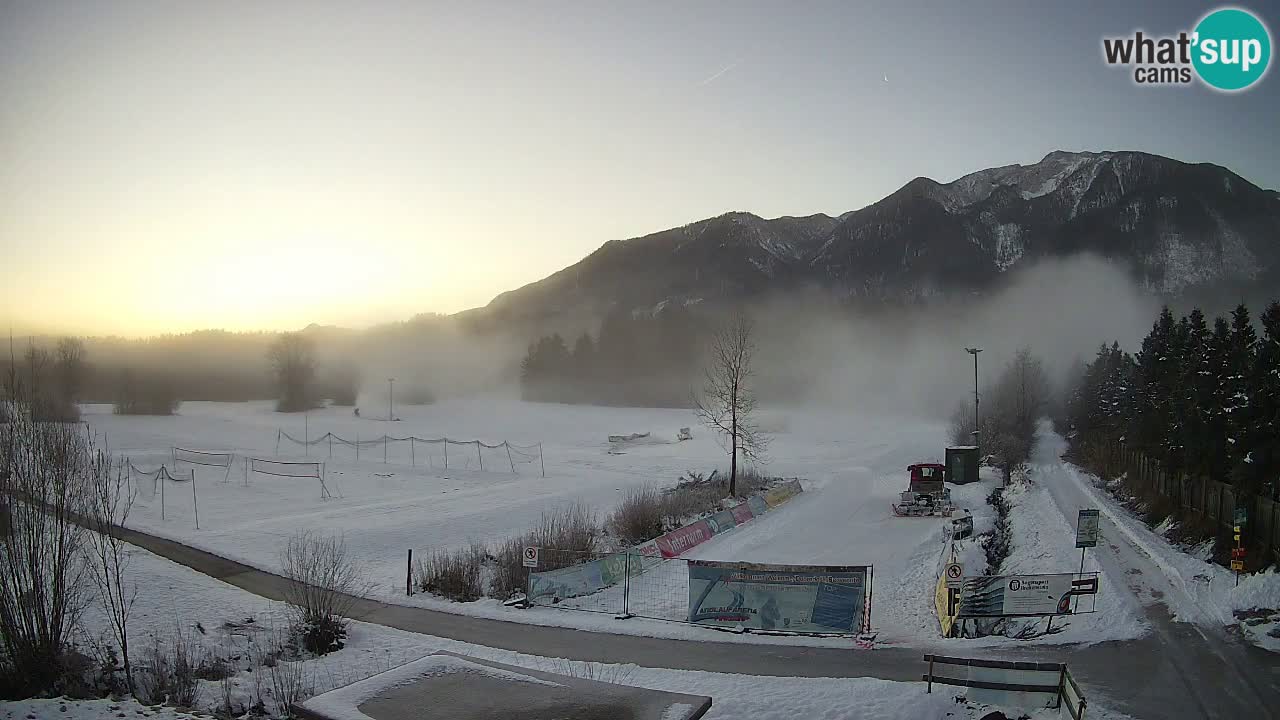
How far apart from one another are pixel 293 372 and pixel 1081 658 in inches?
4185

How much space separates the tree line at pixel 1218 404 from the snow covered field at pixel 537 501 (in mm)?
5587

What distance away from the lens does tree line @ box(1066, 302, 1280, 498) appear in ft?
68.7

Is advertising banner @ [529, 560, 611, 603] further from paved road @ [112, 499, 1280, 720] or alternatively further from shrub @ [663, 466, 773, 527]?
shrub @ [663, 466, 773, 527]

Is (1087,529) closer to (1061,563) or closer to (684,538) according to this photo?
(1061,563)

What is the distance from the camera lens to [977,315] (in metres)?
200

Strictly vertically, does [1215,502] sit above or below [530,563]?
above

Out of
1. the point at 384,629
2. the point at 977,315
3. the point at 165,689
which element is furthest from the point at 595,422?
the point at 977,315

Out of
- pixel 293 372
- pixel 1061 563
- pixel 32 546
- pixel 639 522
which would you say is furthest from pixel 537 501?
pixel 293 372

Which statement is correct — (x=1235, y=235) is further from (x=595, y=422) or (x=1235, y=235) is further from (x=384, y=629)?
(x=384, y=629)

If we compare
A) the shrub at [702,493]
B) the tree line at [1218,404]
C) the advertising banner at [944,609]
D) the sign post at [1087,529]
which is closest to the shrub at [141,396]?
the shrub at [702,493]

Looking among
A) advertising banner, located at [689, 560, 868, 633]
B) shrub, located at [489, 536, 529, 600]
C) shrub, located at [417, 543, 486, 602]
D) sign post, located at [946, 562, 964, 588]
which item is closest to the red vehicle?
sign post, located at [946, 562, 964, 588]

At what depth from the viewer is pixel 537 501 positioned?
40.3 metres

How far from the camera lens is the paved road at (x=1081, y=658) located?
37.6ft

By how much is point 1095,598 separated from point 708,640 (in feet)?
33.5
